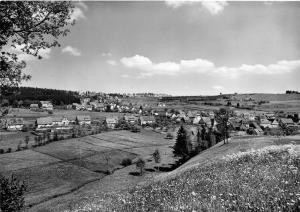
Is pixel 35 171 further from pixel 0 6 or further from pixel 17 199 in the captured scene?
pixel 0 6

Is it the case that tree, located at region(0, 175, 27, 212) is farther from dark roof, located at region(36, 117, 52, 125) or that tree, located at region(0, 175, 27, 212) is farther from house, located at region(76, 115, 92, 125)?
house, located at region(76, 115, 92, 125)

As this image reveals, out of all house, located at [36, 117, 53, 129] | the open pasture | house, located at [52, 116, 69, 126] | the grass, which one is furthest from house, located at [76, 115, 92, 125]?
the grass

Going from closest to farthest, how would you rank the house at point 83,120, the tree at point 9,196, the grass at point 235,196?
1. the grass at point 235,196
2. the tree at point 9,196
3. the house at point 83,120

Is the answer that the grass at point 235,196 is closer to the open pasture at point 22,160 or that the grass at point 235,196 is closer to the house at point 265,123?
the open pasture at point 22,160

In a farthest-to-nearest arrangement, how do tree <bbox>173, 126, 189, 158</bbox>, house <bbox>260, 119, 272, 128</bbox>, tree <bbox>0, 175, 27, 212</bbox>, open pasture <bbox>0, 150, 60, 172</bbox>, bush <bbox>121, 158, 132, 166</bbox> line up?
house <bbox>260, 119, 272, 128</bbox>, bush <bbox>121, 158, 132, 166</bbox>, tree <bbox>173, 126, 189, 158</bbox>, open pasture <bbox>0, 150, 60, 172</bbox>, tree <bbox>0, 175, 27, 212</bbox>

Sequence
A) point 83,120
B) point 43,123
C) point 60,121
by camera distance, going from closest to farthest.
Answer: point 43,123, point 60,121, point 83,120

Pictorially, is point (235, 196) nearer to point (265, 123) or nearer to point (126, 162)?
→ point (126, 162)

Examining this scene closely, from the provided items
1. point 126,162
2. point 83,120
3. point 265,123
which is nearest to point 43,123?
point 83,120

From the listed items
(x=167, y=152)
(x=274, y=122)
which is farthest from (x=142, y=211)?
(x=274, y=122)

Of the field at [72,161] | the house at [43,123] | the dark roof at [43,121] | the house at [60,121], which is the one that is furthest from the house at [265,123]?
the dark roof at [43,121]
